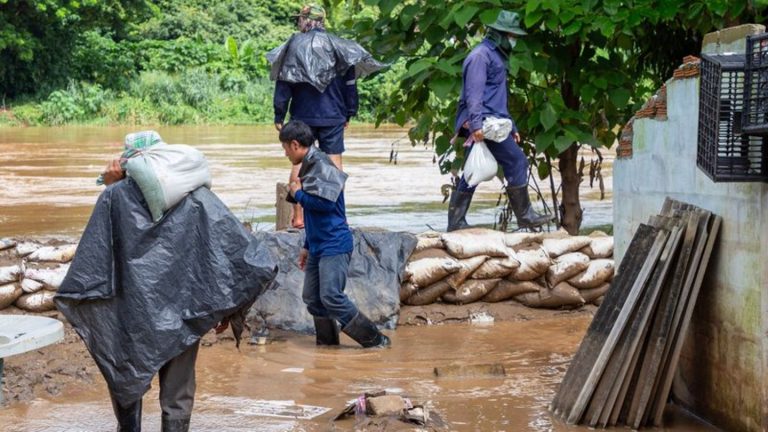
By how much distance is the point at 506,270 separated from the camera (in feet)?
28.5

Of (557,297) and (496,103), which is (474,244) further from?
(496,103)

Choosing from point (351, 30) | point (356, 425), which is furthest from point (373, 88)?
point (356, 425)

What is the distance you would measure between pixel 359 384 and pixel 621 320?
1.70 metres

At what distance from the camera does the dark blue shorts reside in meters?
9.48

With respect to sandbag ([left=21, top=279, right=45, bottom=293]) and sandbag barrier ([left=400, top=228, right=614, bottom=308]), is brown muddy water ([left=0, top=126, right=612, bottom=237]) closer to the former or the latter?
sandbag barrier ([left=400, top=228, right=614, bottom=308])

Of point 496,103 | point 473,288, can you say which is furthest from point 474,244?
point 496,103

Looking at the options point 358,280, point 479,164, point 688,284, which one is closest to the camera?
point 688,284

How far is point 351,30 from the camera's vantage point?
1042 cm

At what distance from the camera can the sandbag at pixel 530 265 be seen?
28.6 ft

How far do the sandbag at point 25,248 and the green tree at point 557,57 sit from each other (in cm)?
297

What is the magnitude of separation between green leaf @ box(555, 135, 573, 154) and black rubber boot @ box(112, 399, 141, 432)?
15.2 ft

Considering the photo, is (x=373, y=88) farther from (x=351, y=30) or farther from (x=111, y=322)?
(x=111, y=322)

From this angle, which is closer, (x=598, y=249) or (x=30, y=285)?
(x=30, y=285)

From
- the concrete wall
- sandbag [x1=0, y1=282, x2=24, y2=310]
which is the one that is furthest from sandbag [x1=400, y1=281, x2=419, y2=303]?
sandbag [x1=0, y1=282, x2=24, y2=310]
